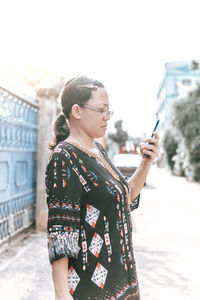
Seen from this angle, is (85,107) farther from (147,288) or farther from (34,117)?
(34,117)

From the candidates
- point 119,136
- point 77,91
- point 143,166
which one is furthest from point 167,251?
point 119,136

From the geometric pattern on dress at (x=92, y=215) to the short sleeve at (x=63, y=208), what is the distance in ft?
0.18

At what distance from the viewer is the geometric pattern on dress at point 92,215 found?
4.69 feet

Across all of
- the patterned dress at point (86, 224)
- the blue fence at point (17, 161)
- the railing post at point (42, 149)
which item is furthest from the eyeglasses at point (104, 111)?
the railing post at point (42, 149)

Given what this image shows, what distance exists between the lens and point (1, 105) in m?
4.56

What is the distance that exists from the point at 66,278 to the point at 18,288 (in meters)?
2.43

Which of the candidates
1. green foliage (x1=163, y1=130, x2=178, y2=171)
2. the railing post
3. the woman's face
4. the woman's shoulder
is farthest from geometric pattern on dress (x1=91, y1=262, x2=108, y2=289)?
green foliage (x1=163, y1=130, x2=178, y2=171)

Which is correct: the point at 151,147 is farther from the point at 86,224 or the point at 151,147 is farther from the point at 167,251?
the point at 167,251

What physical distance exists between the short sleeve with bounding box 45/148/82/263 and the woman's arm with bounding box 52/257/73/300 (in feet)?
0.11

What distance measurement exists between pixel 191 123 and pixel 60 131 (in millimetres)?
16370

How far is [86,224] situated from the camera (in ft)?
4.69

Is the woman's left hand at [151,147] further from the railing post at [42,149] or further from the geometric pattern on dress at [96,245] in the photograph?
the railing post at [42,149]

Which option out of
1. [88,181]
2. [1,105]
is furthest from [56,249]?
[1,105]

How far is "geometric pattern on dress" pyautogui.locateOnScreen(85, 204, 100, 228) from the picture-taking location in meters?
1.43
